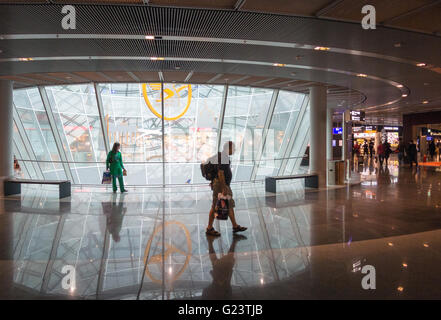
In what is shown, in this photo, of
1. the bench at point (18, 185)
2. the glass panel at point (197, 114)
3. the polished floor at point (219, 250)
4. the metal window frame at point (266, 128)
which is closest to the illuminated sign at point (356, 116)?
the metal window frame at point (266, 128)

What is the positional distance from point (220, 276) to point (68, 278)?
1.76 m

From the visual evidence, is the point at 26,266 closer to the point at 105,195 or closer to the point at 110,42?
the point at 110,42

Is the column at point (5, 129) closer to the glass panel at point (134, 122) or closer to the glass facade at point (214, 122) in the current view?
the glass facade at point (214, 122)

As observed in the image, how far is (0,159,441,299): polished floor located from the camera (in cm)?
333

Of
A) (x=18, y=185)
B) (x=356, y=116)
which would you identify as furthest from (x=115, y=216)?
(x=356, y=116)

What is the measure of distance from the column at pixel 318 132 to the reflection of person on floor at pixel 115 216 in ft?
23.2

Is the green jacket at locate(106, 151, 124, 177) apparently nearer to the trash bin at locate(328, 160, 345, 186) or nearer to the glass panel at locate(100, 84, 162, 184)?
the trash bin at locate(328, 160, 345, 186)

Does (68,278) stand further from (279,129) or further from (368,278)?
(279,129)

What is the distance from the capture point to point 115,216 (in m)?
6.92

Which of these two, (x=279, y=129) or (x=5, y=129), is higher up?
(x=279, y=129)

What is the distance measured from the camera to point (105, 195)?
988 centimetres

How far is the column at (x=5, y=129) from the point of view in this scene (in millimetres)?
10133
